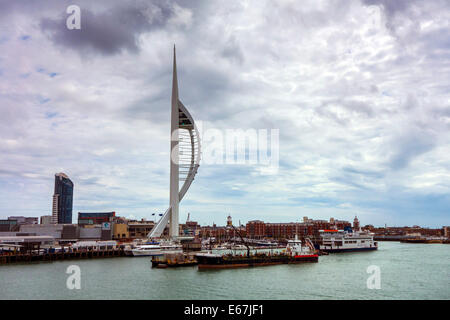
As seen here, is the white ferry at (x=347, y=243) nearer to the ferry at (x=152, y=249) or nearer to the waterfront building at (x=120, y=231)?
the ferry at (x=152, y=249)

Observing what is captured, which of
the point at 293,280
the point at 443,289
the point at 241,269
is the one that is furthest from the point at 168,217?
the point at 443,289

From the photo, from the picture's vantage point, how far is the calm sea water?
29.1m

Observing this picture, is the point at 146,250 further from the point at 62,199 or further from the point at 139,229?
the point at 62,199

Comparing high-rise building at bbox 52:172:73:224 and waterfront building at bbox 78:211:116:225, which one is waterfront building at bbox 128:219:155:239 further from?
high-rise building at bbox 52:172:73:224

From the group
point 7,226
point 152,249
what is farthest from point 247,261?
point 7,226

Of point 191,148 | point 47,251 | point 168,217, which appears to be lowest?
point 47,251

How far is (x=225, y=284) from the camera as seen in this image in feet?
111

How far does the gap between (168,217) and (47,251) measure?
887 inches

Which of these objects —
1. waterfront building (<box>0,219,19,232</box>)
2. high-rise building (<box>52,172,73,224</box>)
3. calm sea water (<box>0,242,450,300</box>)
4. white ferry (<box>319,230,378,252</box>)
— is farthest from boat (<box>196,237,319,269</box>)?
high-rise building (<box>52,172,73,224</box>)

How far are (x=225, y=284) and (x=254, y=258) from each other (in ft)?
54.0
